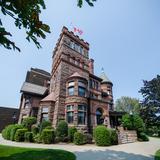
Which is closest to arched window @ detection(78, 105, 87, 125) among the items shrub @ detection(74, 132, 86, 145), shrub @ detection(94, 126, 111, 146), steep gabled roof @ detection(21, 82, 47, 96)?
shrub @ detection(74, 132, 86, 145)

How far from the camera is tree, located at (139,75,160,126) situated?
32.0 metres

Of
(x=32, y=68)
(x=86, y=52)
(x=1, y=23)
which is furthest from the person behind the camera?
(x=32, y=68)

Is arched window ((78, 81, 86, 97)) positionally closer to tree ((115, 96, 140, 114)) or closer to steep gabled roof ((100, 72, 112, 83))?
steep gabled roof ((100, 72, 112, 83))

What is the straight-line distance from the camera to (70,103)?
67.0ft

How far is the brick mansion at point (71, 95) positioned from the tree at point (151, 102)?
30.7 ft

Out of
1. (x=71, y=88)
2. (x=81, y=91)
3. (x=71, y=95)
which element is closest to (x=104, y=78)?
(x=81, y=91)

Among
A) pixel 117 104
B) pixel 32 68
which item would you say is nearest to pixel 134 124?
pixel 32 68

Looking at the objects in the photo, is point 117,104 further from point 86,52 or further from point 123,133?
point 123,133

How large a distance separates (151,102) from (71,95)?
21.9 m

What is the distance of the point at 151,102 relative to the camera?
1315 inches

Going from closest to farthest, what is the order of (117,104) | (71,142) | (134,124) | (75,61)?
(71,142) → (134,124) → (75,61) → (117,104)

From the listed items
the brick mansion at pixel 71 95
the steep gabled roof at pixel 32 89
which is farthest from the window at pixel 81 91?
the steep gabled roof at pixel 32 89

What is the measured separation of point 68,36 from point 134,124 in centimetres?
1767

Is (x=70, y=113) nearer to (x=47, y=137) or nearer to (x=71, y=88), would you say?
(x=71, y=88)
